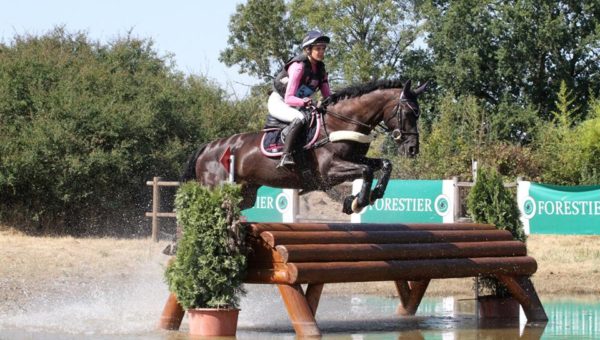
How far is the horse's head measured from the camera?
1034 centimetres

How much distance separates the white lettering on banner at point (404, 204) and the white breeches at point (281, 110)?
7.01 m

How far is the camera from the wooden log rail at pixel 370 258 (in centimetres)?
903

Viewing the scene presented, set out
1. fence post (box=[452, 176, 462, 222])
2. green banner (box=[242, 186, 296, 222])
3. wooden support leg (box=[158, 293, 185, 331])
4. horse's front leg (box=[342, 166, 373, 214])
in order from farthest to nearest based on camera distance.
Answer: green banner (box=[242, 186, 296, 222]), fence post (box=[452, 176, 462, 222]), horse's front leg (box=[342, 166, 373, 214]), wooden support leg (box=[158, 293, 185, 331])

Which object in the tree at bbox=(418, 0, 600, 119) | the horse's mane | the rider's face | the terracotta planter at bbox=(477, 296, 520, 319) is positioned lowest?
the terracotta planter at bbox=(477, 296, 520, 319)

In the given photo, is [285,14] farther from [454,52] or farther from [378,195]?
[378,195]

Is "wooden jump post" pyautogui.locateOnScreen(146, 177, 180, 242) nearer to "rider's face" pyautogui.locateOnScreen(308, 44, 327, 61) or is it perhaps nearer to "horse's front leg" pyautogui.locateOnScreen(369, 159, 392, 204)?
"rider's face" pyautogui.locateOnScreen(308, 44, 327, 61)

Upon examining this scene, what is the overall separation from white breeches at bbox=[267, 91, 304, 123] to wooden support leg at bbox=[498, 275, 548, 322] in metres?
2.75

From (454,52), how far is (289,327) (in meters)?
32.1

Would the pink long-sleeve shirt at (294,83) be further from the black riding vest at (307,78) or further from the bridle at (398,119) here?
the bridle at (398,119)

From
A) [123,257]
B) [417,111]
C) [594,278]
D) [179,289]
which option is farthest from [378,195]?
[123,257]

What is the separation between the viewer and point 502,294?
11.3 m

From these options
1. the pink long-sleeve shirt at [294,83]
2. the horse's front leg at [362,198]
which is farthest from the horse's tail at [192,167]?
the horse's front leg at [362,198]

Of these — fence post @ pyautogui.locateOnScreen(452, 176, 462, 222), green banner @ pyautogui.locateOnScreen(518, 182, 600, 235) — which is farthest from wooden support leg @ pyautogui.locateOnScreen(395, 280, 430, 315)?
fence post @ pyautogui.locateOnScreen(452, 176, 462, 222)

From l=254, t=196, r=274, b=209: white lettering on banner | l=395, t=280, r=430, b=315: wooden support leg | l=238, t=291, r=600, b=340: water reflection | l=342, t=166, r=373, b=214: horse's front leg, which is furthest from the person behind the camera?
l=254, t=196, r=274, b=209: white lettering on banner
